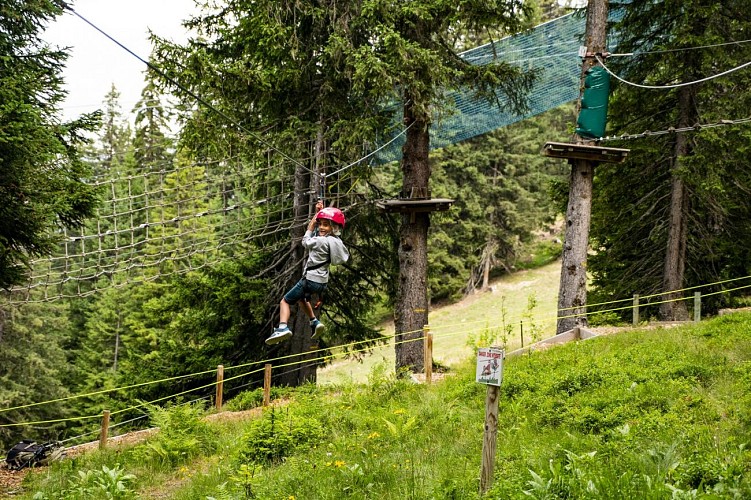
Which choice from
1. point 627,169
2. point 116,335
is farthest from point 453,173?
point 627,169

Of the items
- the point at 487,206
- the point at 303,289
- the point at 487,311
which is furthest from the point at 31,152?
the point at 487,206

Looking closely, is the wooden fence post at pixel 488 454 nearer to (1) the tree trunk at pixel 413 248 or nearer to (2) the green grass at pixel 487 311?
(1) the tree trunk at pixel 413 248

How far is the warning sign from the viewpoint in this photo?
5.60 metres

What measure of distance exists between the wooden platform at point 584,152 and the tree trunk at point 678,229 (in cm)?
292

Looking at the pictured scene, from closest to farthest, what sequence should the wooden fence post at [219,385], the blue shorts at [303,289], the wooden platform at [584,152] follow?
the blue shorts at [303,289] → the wooden platform at [584,152] → the wooden fence post at [219,385]

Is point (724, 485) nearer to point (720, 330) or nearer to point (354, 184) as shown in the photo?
point (720, 330)

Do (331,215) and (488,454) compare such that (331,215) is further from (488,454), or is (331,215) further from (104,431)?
(104,431)

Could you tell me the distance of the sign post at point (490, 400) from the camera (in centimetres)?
558

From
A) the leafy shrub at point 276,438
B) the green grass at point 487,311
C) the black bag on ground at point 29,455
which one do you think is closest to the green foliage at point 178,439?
the leafy shrub at point 276,438

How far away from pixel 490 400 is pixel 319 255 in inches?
134

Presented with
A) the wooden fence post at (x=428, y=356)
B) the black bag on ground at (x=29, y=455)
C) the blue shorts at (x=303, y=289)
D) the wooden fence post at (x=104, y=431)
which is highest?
the blue shorts at (x=303, y=289)

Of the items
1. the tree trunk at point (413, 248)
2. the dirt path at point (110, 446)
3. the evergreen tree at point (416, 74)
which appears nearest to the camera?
the dirt path at point (110, 446)

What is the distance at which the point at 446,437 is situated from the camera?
764 centimetres

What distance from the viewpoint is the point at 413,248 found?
13.0 metres
